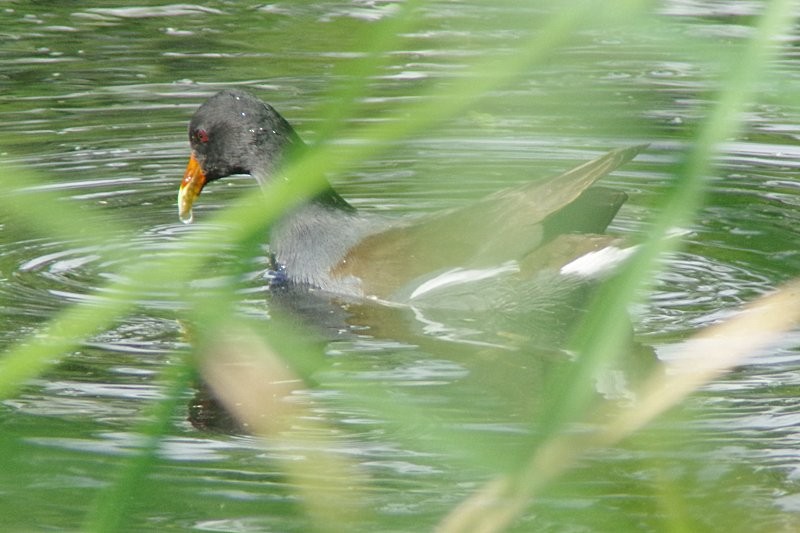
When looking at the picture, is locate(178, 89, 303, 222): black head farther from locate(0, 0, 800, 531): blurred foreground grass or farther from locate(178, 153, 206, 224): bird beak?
locate(0, 0, 800, 531): blurred foreground grass

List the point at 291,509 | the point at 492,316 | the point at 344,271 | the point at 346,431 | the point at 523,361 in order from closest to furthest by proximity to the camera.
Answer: the point at 291,509 < the point at 346,431 < the point at 523,361 < the point at 492,316 < the point at 344,271

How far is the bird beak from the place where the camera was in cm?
663

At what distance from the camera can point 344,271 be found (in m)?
6.15

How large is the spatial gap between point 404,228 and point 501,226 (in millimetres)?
595

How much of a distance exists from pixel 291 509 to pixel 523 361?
6.04ft

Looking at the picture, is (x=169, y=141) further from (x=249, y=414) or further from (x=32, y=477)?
(x=32, y=477)

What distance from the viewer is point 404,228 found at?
5.85m

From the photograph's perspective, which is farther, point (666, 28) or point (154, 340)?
point (154, 340)

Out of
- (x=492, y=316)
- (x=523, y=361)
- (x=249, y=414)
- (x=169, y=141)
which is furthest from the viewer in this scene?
(x=169, y=141)

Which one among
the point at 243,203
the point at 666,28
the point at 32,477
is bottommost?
the point at 32,477

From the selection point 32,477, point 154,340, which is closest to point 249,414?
point 154,340

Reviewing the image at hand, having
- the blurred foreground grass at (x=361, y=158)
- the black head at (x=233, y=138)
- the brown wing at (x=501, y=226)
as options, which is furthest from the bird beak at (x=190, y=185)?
the blurred foreground grass at (x=361, y=158)

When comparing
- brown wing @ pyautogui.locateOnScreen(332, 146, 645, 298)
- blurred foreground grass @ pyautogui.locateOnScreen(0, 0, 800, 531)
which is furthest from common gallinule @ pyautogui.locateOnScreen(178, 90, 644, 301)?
blurred foreground grass @ pyautogui.locateOnScreen(0, 0, 800, 531)

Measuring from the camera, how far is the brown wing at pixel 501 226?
5293 mm
